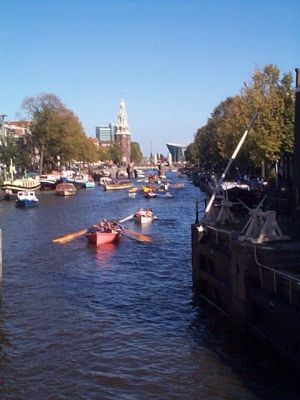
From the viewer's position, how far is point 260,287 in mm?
18328

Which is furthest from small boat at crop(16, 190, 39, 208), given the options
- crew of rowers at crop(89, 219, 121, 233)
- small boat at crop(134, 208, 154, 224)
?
crew of rowers at crop(89, 219, 121, 233)

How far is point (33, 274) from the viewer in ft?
102

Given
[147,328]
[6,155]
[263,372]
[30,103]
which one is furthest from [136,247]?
[30,103]

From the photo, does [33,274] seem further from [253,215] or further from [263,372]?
[263,372]

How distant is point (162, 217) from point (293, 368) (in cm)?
4303

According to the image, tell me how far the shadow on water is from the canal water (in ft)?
0.11

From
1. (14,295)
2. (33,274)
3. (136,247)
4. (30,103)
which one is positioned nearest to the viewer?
(14,295)

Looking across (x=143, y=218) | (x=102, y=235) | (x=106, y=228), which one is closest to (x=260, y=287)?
(x=102, y=235)

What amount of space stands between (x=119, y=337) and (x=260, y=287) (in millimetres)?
5615

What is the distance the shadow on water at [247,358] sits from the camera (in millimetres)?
15562

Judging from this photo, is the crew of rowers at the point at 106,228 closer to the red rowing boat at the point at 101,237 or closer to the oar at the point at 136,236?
the red rowing boat at the point at 101,237

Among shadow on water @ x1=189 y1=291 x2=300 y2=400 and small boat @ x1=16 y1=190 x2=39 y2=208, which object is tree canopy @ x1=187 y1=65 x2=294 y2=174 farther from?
shadow on water @ x1=189 y1=291 x2=300 y2=400

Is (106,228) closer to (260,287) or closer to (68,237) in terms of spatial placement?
(68,237)

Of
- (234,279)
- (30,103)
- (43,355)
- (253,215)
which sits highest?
(30,103)
